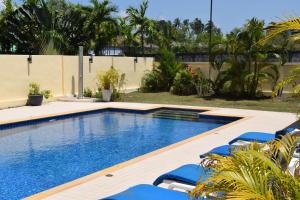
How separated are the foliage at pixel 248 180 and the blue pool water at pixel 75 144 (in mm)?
4464

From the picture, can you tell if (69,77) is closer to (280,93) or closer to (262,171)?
(280,93)

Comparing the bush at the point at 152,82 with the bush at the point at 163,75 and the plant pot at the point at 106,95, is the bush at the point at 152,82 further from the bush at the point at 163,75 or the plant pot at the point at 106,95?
the plant pot at the point at 106,95

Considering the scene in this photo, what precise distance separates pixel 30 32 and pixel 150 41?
23.2ft

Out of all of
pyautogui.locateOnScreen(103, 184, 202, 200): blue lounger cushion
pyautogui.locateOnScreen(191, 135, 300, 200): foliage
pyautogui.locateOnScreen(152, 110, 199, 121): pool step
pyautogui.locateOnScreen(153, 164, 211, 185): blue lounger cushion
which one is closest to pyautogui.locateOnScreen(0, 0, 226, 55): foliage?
pyautogui.locateOnScreen(152, 110, 199, 121): pool step

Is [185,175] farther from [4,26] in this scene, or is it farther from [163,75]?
[4,26]

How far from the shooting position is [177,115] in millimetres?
14281

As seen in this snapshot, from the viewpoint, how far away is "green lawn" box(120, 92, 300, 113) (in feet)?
48.9

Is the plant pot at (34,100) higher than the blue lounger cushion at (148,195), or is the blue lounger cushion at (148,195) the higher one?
the plant pot at (34,100)

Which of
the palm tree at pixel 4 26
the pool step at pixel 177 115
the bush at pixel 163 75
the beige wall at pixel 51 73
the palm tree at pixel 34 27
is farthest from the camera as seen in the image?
the palm tree at pixel 4 26

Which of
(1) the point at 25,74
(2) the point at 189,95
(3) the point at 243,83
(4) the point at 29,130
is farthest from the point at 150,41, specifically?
(4) the point at 29,130

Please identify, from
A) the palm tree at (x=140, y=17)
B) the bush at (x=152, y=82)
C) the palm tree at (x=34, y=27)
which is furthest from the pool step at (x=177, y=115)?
the palm tree at (x=140, y=17)

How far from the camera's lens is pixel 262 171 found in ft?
8.95

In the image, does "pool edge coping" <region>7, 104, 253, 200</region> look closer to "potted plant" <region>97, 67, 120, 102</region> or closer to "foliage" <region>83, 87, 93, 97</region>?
"potted plant" <region>97, 67, 120, 102</region>

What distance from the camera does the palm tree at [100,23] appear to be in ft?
78.9
